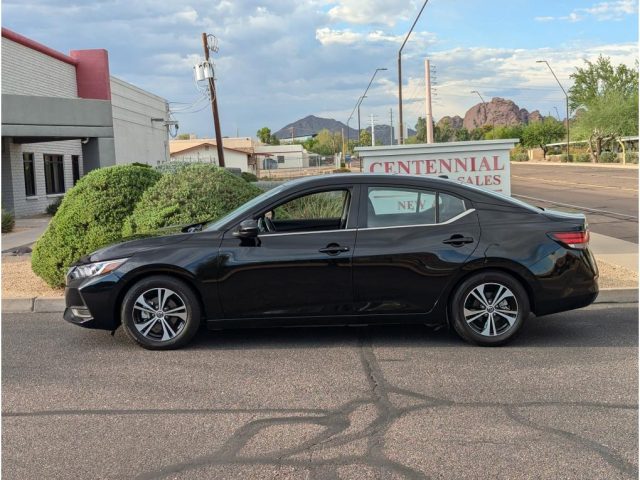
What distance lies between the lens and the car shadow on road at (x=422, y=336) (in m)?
6.38

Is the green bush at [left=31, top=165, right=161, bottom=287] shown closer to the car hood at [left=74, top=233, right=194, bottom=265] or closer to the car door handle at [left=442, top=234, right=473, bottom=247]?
the car hood at [left=74, top=233, right=194, bottom=265]

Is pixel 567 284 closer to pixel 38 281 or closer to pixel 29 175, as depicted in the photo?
pixel 38 281

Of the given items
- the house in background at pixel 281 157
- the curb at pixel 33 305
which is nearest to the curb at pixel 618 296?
the curb at pixel 33 305

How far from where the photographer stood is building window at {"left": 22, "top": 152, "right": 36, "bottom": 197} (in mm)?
24984

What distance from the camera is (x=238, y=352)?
621 centimetres

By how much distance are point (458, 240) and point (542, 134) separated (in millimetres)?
96674

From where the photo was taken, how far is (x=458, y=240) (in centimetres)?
613

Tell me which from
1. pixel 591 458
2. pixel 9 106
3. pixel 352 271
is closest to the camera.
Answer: pixel 591 458

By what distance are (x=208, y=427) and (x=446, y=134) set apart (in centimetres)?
9078

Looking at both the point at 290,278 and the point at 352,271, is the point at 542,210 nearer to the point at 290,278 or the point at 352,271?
the point at 352,271

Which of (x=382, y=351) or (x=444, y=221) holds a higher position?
(x=444, y=221)

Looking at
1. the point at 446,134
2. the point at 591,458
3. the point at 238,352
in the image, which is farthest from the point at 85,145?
the point at 446,134

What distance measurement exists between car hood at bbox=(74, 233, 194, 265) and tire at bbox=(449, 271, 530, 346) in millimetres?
2605

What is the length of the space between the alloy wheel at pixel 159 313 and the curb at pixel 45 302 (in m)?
2.80
